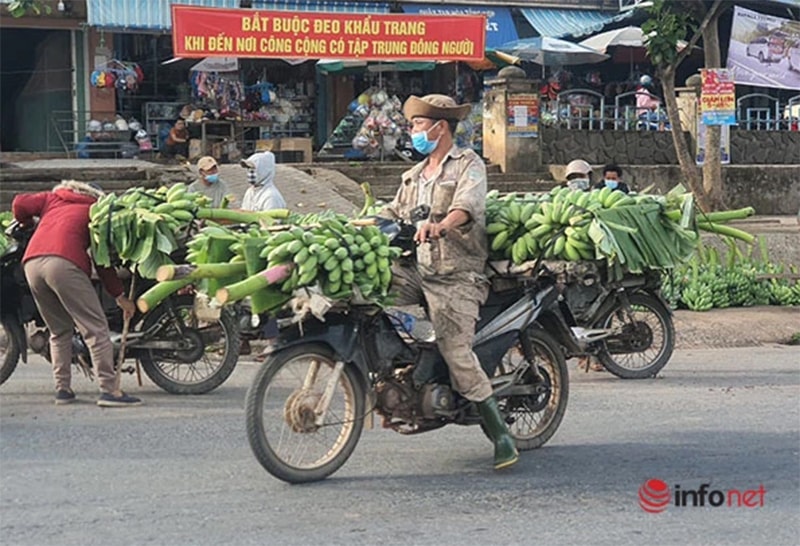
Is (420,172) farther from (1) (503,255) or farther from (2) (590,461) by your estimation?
(2) (590,461)

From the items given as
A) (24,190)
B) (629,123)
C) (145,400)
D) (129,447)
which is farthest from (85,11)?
(129,447)

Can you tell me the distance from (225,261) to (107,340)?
247 centimetres

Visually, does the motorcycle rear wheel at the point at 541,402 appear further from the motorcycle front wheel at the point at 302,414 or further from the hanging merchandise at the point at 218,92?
the hanging merchandise at the point at 218,92

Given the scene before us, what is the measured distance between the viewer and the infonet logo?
5.76 metres

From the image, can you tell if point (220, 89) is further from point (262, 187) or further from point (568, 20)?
point (262, 187)

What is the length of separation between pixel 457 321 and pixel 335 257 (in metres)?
0.84

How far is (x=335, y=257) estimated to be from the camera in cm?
563

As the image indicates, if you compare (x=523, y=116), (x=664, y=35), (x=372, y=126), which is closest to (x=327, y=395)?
(x=664, y=35)

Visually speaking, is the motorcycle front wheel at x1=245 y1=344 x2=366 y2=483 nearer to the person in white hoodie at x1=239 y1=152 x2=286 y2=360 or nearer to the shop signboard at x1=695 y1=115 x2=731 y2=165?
the person in white hoodie at x1=239 y1=152 x2=286 y2=360

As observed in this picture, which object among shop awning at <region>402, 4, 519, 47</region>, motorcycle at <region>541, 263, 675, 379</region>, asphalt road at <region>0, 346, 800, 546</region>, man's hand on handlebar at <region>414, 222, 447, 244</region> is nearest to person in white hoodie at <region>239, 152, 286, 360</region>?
asphalt road at <region>0, 346, 800, 546</region>

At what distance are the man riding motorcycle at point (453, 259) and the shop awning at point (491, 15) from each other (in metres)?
19.3

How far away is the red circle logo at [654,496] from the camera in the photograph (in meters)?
5.71

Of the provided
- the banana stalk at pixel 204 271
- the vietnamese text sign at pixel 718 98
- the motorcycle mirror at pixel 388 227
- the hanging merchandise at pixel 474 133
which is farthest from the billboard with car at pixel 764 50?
the banana stalk at pixel 204 271

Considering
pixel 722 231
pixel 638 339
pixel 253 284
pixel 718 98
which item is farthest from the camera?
pixel 718 98
